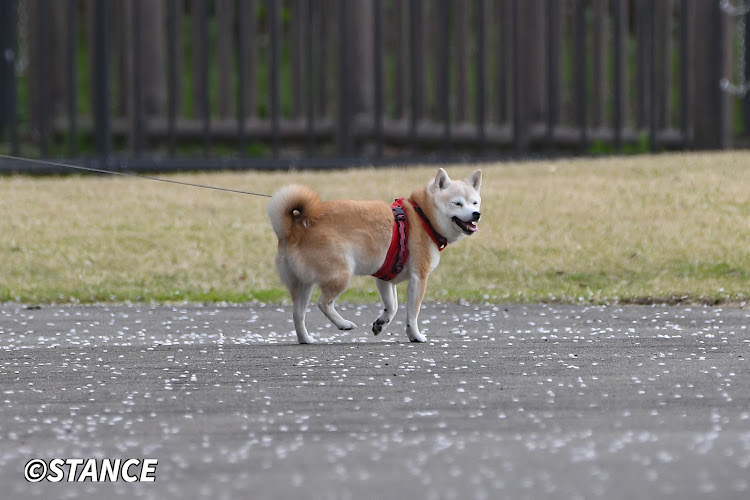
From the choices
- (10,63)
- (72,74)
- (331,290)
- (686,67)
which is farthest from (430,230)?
(10,63)

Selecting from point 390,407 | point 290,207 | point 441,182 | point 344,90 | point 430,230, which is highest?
point 344,90

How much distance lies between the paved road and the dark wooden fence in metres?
10.5

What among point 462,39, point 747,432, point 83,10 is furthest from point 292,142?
point 747,432

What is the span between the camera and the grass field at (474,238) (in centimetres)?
1374

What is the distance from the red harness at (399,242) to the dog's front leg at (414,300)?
136 millimetres

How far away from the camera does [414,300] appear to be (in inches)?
393

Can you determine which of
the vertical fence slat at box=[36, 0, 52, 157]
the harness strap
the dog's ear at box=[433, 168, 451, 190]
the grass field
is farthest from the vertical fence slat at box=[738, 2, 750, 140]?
the harness strap

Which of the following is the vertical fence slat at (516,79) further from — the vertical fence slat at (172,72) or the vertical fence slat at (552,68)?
the vertical fence slat at (172,72)

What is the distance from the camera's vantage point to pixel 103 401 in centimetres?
784

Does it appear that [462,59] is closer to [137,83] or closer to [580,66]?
[580,66]

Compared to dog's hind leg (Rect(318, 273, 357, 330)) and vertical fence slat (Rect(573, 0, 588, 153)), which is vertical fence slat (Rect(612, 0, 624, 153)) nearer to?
vertical fence slat (Rect(573, 0, 588, 153))

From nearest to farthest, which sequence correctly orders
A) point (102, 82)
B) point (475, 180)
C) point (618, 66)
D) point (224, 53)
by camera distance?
point (475, 180), point (102, 82), point (618, 66), point (224, 53)

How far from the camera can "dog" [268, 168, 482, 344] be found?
381 inches

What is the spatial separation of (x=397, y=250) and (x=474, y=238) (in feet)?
19.0
